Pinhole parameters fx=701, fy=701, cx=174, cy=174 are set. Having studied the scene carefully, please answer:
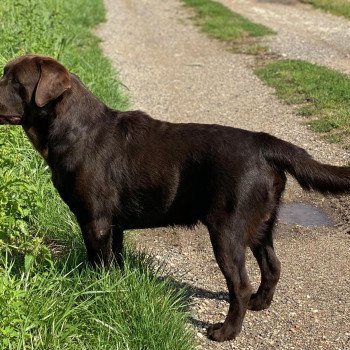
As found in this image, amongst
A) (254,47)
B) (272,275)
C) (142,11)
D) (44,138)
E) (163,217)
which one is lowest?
(142,11)

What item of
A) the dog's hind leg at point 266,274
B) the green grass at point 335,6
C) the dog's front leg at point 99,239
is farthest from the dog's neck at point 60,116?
the green grass at point 335,6

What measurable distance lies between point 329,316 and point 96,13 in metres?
13.7

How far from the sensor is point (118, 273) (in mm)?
3785

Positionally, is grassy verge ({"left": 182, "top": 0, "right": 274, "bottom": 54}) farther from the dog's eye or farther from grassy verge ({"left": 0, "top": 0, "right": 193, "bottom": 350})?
the dog's eye

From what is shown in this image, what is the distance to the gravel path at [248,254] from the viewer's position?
4027mm

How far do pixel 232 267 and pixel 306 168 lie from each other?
651mm

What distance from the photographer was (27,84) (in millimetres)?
3824

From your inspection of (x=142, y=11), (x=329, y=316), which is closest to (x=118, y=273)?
(x=329, y=316)

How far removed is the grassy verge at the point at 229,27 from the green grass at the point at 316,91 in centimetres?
193

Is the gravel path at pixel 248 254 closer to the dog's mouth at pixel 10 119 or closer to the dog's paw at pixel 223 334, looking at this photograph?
the dog's paw at pixel 223 334

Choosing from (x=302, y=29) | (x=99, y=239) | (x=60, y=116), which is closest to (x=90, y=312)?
(x=99, y=239)

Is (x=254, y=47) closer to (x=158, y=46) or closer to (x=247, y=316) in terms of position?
(x=158, y=46)

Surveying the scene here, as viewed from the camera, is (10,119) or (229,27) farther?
(229,27)

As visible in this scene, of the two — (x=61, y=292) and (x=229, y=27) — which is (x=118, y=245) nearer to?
(x=61, y=292)
